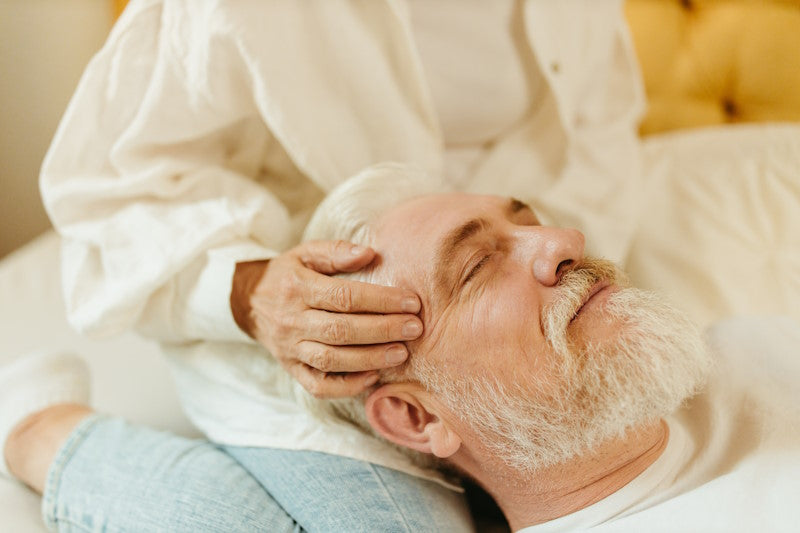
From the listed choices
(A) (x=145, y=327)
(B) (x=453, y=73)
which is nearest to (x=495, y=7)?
(B) (x=453, y=73)

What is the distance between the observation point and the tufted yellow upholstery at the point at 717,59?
156 centimetres

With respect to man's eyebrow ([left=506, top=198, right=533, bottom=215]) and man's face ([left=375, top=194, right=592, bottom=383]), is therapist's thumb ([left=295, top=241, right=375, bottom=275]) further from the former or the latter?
man's eyebrow ([left=506, top=198, right=533, bottom=215])

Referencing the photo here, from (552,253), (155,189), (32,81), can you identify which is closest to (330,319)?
(552,253)

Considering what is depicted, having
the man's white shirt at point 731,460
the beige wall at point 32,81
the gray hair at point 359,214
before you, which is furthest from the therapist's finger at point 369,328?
the beige wall at point 32,81

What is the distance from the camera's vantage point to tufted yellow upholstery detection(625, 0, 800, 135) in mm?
1562

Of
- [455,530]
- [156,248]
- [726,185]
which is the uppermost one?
[156,248]

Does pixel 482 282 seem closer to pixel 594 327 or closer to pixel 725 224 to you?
pixel 594 327

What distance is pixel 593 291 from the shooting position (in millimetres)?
780

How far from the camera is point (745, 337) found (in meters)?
0.99

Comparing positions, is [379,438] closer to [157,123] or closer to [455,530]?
[455,530]

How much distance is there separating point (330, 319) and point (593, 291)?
31 centimetres

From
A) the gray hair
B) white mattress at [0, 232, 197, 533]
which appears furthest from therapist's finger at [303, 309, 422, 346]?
white mattress at [0, 232, 197, 533]

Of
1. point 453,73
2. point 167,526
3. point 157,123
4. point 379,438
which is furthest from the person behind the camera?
point 453,73

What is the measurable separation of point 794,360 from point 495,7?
30.1 inches
